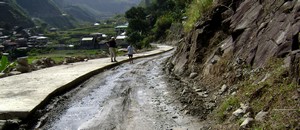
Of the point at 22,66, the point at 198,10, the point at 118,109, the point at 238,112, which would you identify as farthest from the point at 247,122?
the point at 22,66

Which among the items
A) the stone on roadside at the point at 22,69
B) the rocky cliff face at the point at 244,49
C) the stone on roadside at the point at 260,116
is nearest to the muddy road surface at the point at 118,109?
the rocky cliff face at the point at 244,49

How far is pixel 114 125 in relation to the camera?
10.2 meters

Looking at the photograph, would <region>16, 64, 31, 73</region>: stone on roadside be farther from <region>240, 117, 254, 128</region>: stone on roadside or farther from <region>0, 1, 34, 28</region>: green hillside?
<region>0, 1, 34, 28</region>: green hillside

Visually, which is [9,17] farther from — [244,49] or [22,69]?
[244,49]

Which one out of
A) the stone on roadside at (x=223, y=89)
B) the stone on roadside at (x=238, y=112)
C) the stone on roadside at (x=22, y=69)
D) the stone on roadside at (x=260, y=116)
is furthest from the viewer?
the stone on roadside at (x=22, y=69)

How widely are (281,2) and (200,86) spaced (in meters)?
4.75

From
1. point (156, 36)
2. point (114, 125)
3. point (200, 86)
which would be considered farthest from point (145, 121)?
point (156, 36)

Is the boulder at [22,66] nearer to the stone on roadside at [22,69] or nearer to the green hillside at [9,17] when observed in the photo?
the stone on roadside at [22,69]

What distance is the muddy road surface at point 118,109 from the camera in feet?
34.0

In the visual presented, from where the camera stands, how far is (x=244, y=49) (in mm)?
12547

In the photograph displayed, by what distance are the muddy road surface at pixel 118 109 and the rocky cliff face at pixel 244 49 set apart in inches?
57.4

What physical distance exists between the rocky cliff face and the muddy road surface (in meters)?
1.46

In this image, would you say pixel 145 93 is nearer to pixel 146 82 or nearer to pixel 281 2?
pixel 146 82

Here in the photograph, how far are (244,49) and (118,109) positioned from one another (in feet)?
17.4
